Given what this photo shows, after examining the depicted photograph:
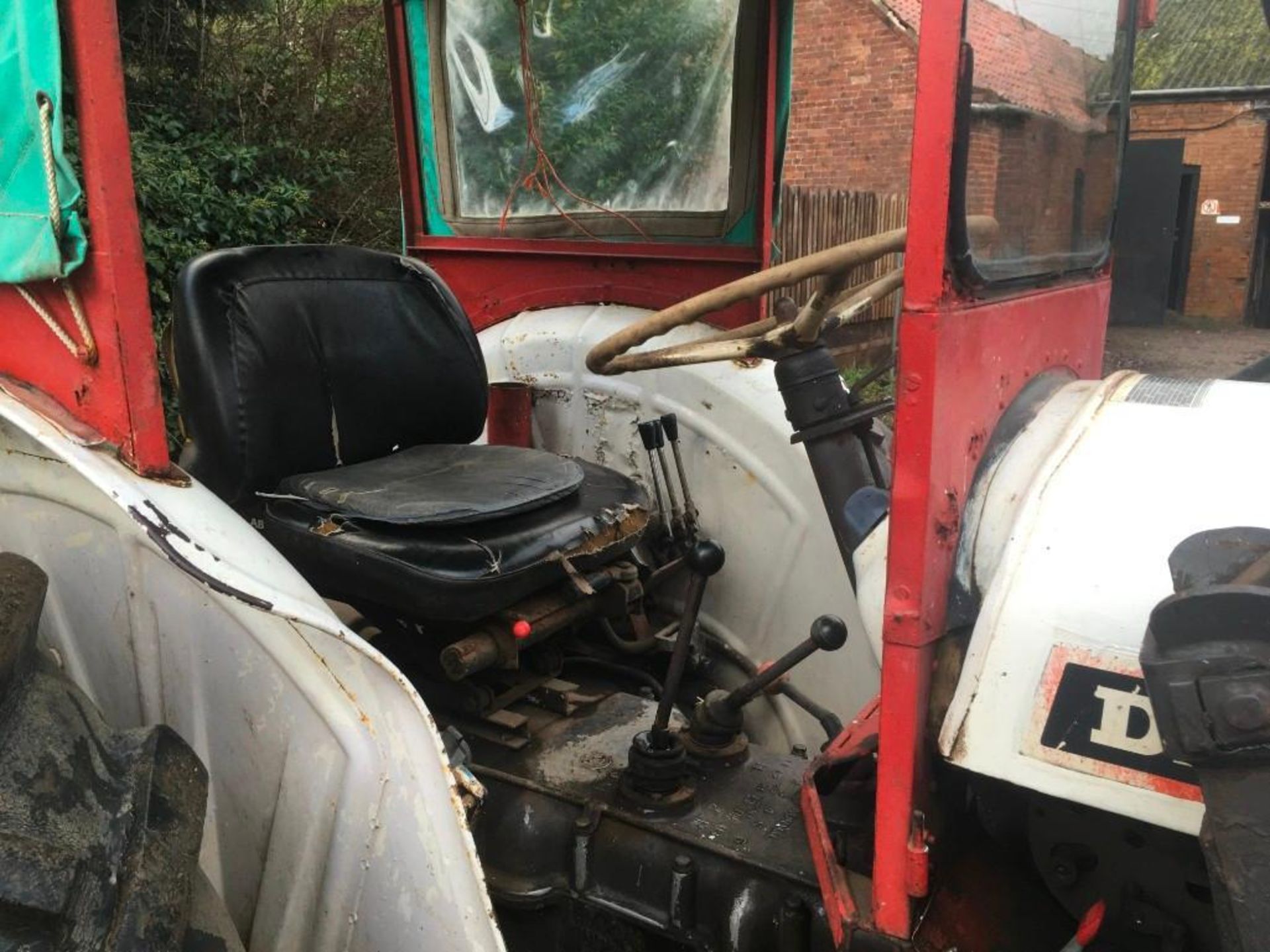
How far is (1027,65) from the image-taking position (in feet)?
4.43

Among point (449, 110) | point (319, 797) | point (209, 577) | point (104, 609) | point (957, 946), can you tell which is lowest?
point (957, 946)

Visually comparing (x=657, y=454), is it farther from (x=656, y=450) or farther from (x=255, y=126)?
(x=255, y=126)

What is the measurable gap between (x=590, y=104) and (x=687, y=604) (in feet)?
4.54

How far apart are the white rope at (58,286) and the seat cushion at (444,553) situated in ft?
2.39

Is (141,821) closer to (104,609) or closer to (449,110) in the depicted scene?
(104,609)

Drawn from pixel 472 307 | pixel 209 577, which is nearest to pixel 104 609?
pixel 209 577

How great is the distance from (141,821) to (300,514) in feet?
3.38

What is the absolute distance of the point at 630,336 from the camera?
163 cm

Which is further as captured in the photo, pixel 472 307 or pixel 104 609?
pixel 472 307

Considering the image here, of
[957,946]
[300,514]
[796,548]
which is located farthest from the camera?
[796,548]

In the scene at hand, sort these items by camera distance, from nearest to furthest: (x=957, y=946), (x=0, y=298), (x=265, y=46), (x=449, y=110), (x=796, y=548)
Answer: (x=957, y=946) → (x=0, y=298) → (x=796, y=548) → (x=449, y=110) → (x=265, y=46)

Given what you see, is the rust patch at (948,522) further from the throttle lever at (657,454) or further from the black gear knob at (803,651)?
the throttle lever at (657,454)

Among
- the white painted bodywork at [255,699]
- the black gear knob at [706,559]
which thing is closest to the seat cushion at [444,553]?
the black gear knob at [706,559]

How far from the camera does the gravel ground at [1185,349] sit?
10.2 meters
